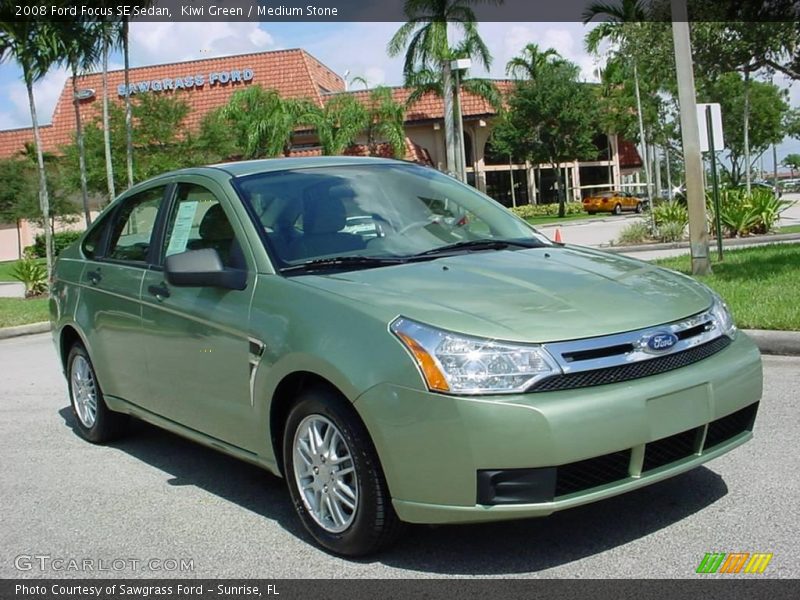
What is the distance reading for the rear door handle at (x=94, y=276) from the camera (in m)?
5.89

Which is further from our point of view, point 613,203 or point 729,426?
point 613,203

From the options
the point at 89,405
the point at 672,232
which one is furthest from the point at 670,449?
the point at 672,232

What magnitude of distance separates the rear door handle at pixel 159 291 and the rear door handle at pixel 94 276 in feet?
2.76

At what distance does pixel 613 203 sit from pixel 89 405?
171 ft

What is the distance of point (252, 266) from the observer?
448cm

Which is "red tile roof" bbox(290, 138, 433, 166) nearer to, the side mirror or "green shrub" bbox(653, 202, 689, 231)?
"green shrub" bbox(653, 202, 689, 231)

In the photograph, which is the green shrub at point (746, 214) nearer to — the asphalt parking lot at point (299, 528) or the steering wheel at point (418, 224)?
the asphalt parking lot at point (299, 528)

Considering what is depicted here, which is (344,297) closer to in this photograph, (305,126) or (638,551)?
(638,551)

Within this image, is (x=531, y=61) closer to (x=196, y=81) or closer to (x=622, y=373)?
(x=196, y=81)

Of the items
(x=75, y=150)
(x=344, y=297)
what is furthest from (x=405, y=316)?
(x=75, y=150)

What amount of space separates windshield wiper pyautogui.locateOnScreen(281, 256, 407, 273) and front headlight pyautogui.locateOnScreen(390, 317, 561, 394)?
897 mm

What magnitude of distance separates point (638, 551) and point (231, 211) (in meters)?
2.49

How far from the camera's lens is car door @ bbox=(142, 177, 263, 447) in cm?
446

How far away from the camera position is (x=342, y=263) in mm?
4418
